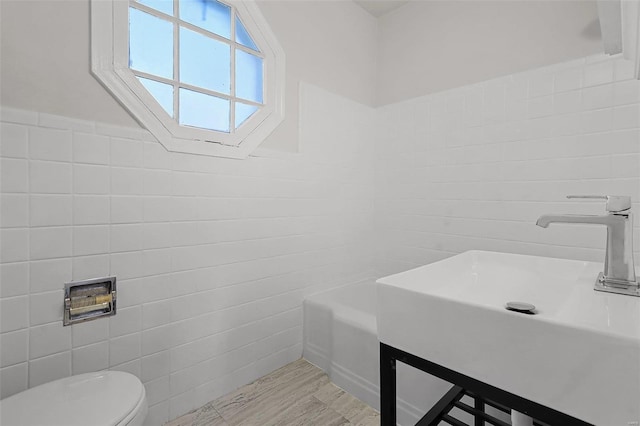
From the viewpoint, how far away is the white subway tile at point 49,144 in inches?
44.4

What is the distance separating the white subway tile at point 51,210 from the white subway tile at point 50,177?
1.0 inches

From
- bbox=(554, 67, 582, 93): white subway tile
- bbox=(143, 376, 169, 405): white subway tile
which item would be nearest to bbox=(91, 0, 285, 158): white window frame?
bbox=(143, 376, 169, 405): white subway tile

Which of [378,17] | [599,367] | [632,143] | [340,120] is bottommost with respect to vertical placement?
[599,367]

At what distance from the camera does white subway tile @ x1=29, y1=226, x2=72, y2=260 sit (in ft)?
3.71

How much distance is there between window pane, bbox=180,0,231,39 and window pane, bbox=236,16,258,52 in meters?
0.06

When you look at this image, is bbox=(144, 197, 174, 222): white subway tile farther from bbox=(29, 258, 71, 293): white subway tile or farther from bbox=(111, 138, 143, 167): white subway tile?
bbox=(29, 258, 71, 293): white subway tile

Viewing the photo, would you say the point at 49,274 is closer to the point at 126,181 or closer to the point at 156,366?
the point at 126,181

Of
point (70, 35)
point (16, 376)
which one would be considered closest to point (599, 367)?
point (16, 376)

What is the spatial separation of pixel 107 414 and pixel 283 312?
1.12m

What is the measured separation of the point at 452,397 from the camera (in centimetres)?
125

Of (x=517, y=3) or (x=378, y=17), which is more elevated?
(x=378, y=17)

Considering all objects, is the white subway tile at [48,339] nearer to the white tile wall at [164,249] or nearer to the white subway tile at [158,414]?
the white tile wall at [164,249]

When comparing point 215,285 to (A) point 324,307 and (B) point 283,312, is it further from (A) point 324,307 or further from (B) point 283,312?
→ (A) point 324,307

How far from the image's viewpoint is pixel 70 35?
1189 mm
